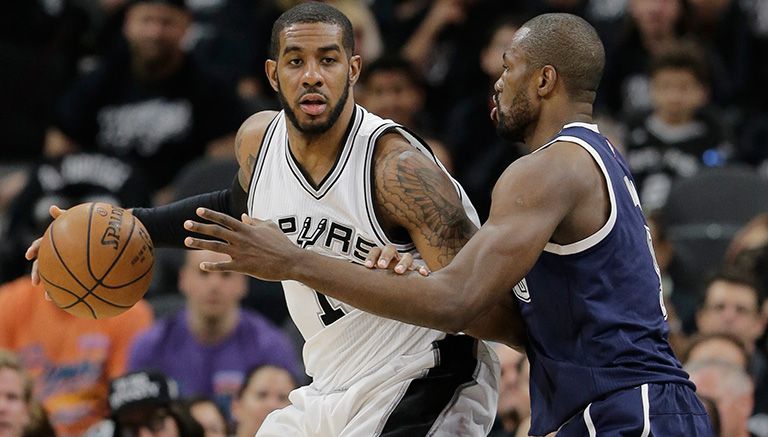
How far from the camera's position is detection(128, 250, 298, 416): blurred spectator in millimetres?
8312

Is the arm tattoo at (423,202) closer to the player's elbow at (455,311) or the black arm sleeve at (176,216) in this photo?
the player's elbow at (455,311)

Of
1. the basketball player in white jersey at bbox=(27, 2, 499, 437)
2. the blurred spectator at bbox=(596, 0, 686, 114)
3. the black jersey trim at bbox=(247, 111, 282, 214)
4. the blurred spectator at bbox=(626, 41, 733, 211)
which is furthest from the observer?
the blurred spectator at bbox=(596, 0, 686, 114)

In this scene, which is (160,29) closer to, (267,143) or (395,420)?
(267,143)

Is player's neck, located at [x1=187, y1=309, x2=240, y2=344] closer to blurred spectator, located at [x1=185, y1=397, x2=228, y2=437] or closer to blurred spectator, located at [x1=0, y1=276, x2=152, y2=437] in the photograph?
blurred spectator, located at [x1=0, y1=276, x2=152, y2=437]

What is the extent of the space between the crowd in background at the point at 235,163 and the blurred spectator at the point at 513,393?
14mm

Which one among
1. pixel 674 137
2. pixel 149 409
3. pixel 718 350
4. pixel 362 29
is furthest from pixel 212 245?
pixel 362 29

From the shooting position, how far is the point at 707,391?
699 centimetres

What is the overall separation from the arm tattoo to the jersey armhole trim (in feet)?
1.09

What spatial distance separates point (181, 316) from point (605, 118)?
3.56 meters

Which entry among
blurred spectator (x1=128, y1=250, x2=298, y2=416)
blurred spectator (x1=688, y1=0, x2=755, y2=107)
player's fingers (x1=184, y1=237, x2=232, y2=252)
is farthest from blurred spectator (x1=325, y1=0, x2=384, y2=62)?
player's fingers (x1=184, y1=237, x2=232, y2=252)

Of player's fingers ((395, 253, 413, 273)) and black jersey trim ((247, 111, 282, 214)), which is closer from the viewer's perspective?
player's fingers ((395, 253, 413, 273))

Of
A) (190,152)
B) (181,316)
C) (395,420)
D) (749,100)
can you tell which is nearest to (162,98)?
(190,152)

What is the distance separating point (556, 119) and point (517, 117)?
14cm

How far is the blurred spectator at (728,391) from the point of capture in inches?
273
